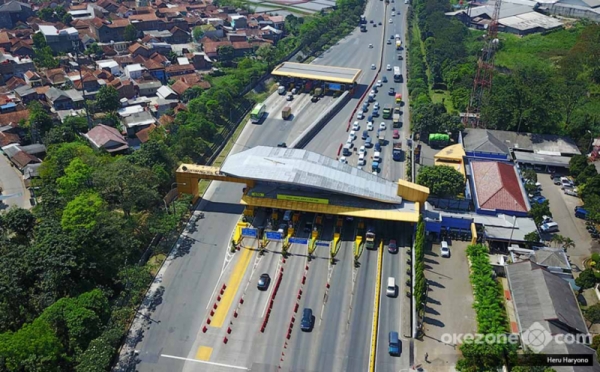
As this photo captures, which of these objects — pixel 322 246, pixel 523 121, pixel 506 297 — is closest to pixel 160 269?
pixel 322 246

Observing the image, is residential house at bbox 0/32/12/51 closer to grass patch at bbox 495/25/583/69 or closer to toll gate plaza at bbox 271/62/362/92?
toll gate plaza at bbox 271/62/362/92

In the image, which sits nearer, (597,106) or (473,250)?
(473,250)

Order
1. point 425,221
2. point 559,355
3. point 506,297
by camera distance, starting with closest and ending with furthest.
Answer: point 559,355 < point 506,297 < point 425,221

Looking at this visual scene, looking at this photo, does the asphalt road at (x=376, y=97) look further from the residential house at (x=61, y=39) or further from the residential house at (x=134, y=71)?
the residential house at (x=61, y=39)

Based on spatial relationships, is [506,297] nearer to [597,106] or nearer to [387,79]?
[597,106]

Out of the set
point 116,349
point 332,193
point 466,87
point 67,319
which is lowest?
point 116,349

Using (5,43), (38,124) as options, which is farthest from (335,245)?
(5,43)
